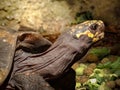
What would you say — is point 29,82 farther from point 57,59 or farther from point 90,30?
point 90,30

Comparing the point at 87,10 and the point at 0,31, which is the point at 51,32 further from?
the point at 0,31

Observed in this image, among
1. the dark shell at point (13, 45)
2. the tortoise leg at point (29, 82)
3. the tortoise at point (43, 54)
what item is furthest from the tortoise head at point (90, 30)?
the tortoise leg at point (29, 82)

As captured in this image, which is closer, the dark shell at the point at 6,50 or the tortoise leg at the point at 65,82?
the dark shell at the point at 6,50

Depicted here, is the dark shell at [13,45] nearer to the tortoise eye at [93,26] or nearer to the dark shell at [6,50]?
the dark shell at [6,50]

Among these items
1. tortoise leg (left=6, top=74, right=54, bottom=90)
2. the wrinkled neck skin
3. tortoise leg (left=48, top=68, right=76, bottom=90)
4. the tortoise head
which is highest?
the tortoise head

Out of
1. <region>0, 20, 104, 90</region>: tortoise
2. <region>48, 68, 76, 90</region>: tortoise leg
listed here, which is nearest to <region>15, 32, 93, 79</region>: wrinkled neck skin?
<region>0, 20, 104, 90</region>: tortoise

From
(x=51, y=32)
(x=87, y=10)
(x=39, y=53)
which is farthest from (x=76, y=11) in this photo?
(x=39, y=53)

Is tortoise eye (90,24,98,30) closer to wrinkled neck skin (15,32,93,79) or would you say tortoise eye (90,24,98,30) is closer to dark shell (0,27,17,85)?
wrinkled neck skin (15,32,93,79)

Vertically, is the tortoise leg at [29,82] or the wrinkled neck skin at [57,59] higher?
the wrinkled neck skin at [57,59]
